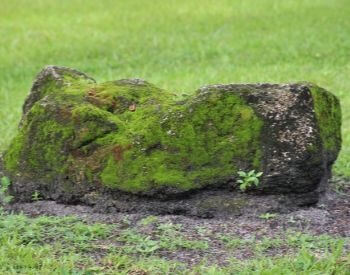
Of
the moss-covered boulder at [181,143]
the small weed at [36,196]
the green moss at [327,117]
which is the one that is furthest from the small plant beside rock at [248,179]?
the small weed at [36,196]

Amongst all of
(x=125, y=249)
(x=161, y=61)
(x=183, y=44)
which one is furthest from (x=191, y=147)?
(x=183, y=44)

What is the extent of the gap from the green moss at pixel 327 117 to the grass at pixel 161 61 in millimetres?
666

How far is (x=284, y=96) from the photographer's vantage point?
482 cm

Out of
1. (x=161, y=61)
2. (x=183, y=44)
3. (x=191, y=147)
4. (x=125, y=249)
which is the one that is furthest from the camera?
(x=183, y=44)

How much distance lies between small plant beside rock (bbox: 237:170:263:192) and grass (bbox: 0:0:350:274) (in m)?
0.40

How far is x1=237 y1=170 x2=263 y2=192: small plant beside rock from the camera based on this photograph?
15.3ft

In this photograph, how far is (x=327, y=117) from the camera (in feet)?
16.7

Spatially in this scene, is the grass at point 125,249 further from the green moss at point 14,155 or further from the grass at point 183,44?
the grass at point 183,44

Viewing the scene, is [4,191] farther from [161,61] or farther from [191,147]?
[161,61]

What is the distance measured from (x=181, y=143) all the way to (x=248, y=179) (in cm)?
48

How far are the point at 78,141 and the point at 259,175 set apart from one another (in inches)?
45.8

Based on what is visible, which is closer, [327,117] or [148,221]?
[148,221]

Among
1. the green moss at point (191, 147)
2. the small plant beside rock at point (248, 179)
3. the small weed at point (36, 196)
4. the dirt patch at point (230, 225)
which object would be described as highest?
the green moss at point (191, 147)

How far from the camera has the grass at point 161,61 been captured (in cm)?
406
